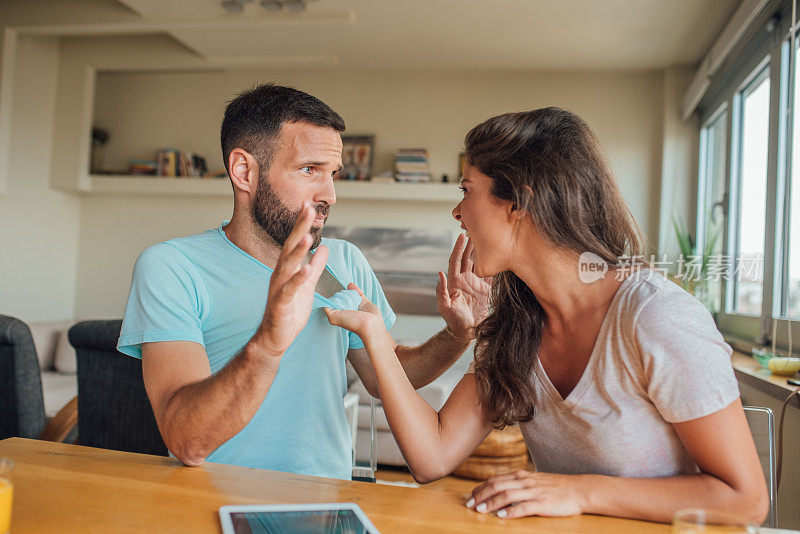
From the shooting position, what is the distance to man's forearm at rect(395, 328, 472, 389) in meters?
1.56

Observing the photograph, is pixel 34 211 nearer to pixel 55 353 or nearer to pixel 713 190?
pixel 55 353

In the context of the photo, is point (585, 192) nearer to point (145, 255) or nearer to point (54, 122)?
point (145, 255)

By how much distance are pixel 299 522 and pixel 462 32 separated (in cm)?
391

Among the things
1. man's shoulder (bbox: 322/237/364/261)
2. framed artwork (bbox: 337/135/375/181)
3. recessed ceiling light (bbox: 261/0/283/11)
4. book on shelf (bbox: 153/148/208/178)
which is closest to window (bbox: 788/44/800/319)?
man's shoulder (bbox: 322/237/364/261)

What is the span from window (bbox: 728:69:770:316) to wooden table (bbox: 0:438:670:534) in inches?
103

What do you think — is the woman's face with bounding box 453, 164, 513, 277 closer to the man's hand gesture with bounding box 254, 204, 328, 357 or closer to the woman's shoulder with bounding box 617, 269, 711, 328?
the woman's shoulder with bounding box 617, 269, 711, 328

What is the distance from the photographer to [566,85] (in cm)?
482

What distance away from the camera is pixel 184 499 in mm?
904

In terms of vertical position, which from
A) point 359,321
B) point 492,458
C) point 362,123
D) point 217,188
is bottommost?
point 492,458

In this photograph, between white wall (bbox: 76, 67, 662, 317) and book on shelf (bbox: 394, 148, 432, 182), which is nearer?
white wall (bbox: 76, 67, 662, 317)

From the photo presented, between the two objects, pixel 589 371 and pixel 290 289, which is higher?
pixel 290 289

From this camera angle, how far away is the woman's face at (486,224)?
1248 mm

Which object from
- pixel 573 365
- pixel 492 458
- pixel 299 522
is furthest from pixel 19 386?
pixel 492 458

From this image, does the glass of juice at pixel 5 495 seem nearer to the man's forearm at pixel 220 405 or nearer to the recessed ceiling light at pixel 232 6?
the man's forearm at pixel 220 405
